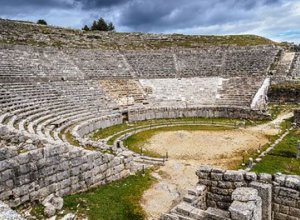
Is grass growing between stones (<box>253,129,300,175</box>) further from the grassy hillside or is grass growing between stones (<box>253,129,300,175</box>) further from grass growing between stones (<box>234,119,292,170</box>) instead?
the grassy hillside

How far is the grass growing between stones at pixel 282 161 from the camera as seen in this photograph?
1582 cm

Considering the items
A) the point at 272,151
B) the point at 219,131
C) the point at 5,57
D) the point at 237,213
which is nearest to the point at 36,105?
the point at 5,57

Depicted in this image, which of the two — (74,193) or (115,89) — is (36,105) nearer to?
(115,89)

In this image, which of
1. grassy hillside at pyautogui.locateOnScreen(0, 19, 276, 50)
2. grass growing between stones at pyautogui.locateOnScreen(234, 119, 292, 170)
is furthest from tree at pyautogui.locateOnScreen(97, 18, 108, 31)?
grass growing between stones at pyautogui.locateOnScreen(234, 119, 292, 170)

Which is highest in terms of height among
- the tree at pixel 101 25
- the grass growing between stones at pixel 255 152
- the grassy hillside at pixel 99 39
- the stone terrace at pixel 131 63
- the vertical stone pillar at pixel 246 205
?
the tree at pixel 101 25

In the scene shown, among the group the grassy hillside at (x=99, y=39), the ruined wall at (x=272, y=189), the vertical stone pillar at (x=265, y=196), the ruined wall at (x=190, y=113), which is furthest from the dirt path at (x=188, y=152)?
the grassy hillside at (x=99, y=39)

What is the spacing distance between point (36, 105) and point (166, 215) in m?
17.1

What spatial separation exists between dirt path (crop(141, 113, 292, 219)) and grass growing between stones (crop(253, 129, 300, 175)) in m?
1.38

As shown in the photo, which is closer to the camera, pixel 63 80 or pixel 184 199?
pixel 184 199

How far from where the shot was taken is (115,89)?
106 feet

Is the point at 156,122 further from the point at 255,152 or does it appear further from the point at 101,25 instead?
the point at 101,25

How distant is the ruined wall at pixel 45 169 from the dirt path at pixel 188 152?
6.11 feet

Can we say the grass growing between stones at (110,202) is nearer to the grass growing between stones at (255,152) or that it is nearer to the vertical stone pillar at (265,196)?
the vertical stone pillar at (265,196)

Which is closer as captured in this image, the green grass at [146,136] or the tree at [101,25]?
the green grass at [146,136]
